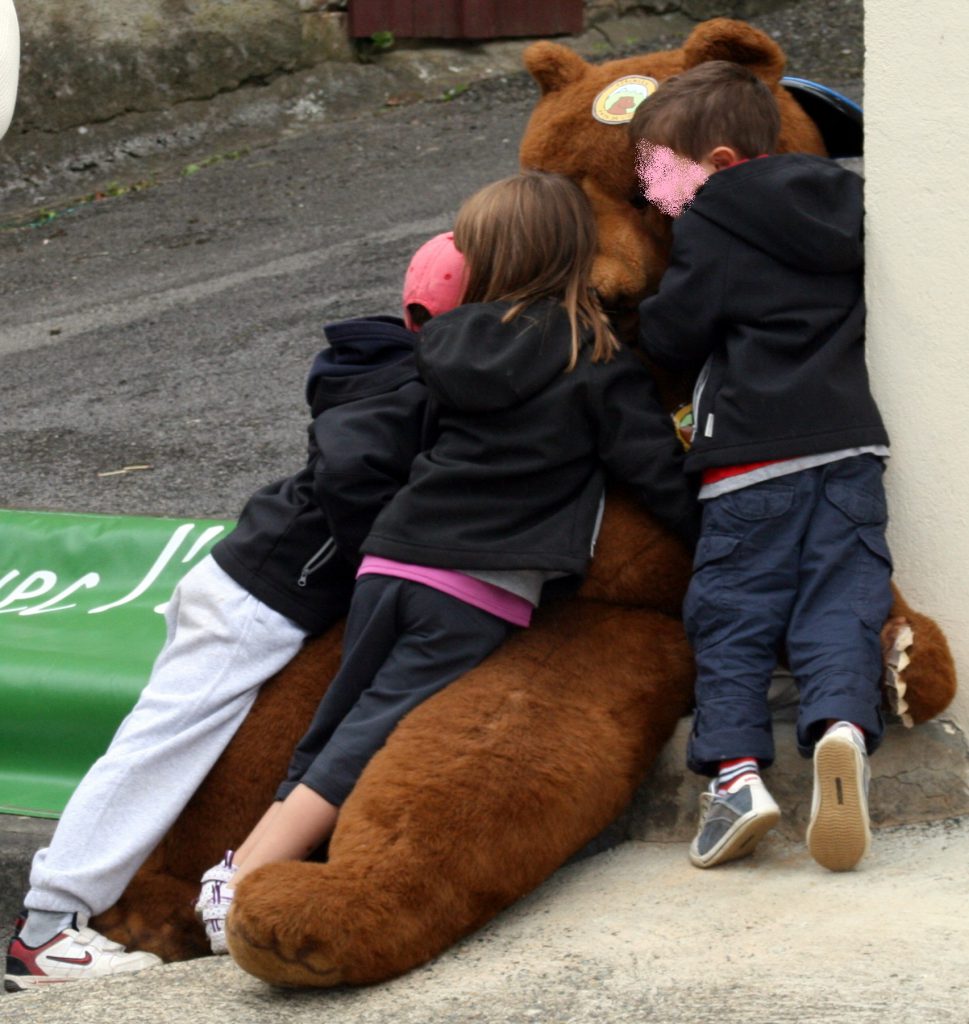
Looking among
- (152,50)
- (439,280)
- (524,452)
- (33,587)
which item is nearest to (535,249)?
(439,280)

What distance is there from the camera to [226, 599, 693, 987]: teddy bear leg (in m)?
2.44

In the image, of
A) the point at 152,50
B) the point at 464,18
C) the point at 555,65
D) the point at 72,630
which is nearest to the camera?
the point at 555,65

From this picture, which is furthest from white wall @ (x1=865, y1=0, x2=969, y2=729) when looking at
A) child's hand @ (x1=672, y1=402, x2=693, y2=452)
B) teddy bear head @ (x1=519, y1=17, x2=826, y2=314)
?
child's hand @ (x1=672, y1=402, x2=693, y2=452)

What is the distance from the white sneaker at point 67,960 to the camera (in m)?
2.95

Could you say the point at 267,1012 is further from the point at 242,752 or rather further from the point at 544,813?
the point at 242,752

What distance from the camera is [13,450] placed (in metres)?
6.01

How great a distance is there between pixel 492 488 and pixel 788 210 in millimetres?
760

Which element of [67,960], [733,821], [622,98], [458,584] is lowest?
[67,960]

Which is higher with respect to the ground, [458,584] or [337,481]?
[337,481]

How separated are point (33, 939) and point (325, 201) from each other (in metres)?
6.64

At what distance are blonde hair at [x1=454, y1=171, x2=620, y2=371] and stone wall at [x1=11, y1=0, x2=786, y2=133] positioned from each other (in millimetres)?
7818

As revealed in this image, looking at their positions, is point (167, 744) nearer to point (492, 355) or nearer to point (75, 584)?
point (492, 355)

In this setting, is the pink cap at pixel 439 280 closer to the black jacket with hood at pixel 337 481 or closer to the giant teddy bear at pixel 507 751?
the black jacket with hood at pixel 337 481

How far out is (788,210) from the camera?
9.02 ft
